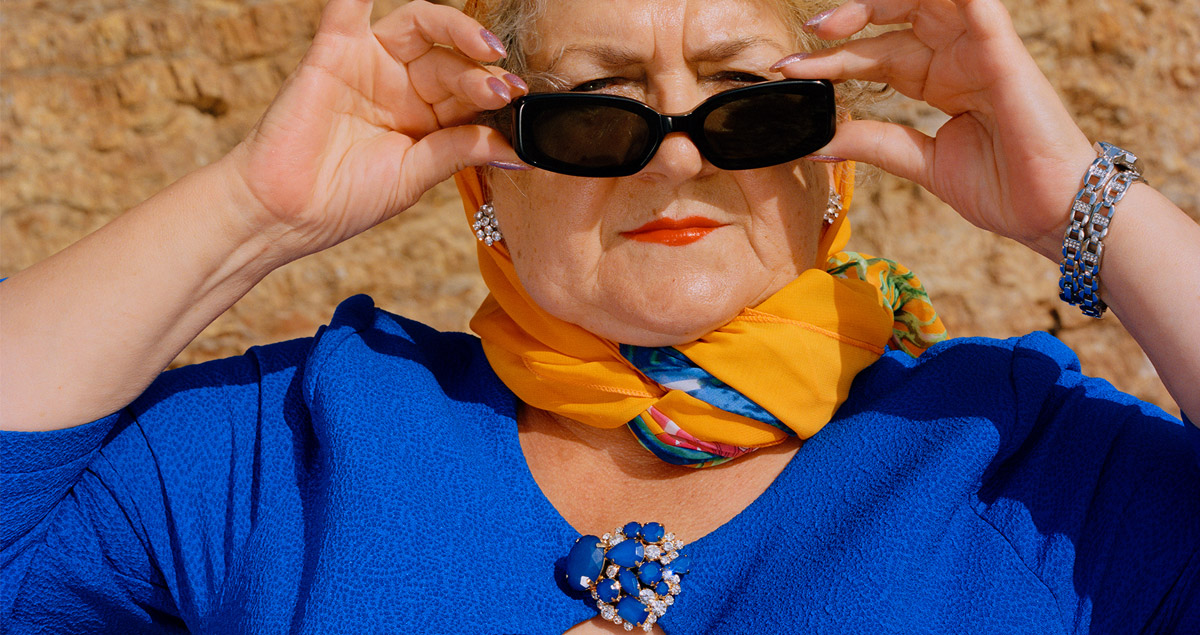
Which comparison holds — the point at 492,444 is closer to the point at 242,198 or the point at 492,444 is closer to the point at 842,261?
the point at 242,198

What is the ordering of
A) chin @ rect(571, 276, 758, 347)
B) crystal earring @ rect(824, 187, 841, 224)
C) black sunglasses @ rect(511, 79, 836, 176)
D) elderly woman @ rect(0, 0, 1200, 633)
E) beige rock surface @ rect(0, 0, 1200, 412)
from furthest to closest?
Answer: beige rock surface @ rect(0, 0, 1200, 412) < crystal earring @ rect(824, 187, 841, 224) < chin @ rect(571, 276, 758, 347) < black sunglasses @ rect(511, 79, 836, 176) < elderly woman @ rect(0, 0, 1200, 633)

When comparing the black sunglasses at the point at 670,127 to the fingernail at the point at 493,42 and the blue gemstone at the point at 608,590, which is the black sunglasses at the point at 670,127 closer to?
the fingernail at the point at 493,42

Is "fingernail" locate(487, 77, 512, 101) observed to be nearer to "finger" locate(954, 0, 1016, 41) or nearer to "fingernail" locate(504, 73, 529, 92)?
"fingernail" locate(504, 73, 529, 92)

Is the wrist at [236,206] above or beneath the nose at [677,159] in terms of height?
above

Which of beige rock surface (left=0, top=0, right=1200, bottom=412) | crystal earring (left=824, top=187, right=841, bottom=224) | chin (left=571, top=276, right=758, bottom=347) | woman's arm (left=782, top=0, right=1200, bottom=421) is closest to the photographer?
woman's arm (left=782, top=0, right=1200, bottom=421)

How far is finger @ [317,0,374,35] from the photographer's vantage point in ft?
6.17

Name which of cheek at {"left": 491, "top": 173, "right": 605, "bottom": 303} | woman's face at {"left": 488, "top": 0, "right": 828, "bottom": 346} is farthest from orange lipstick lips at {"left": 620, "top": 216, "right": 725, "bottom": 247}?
cheek at {"left": 491, "top": 173, "right": 605, "bottom": 303}

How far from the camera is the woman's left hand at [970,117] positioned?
162 centimetres

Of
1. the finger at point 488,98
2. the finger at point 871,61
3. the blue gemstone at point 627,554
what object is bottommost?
the blue gemstone at point 627,554

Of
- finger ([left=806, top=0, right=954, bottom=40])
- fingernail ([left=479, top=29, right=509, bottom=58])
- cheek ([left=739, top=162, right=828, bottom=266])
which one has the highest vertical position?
fingernail ([left=479, top=29, right=509, bottom=58])

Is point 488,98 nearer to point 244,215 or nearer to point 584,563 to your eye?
point 244,215

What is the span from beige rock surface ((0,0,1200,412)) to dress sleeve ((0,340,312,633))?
1.54 meters

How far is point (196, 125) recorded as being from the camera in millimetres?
3461

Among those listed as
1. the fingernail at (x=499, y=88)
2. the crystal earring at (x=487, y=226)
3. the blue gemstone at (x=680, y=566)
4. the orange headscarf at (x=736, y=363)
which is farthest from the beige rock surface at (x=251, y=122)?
the blue gemstone at (x=680, y=566)
